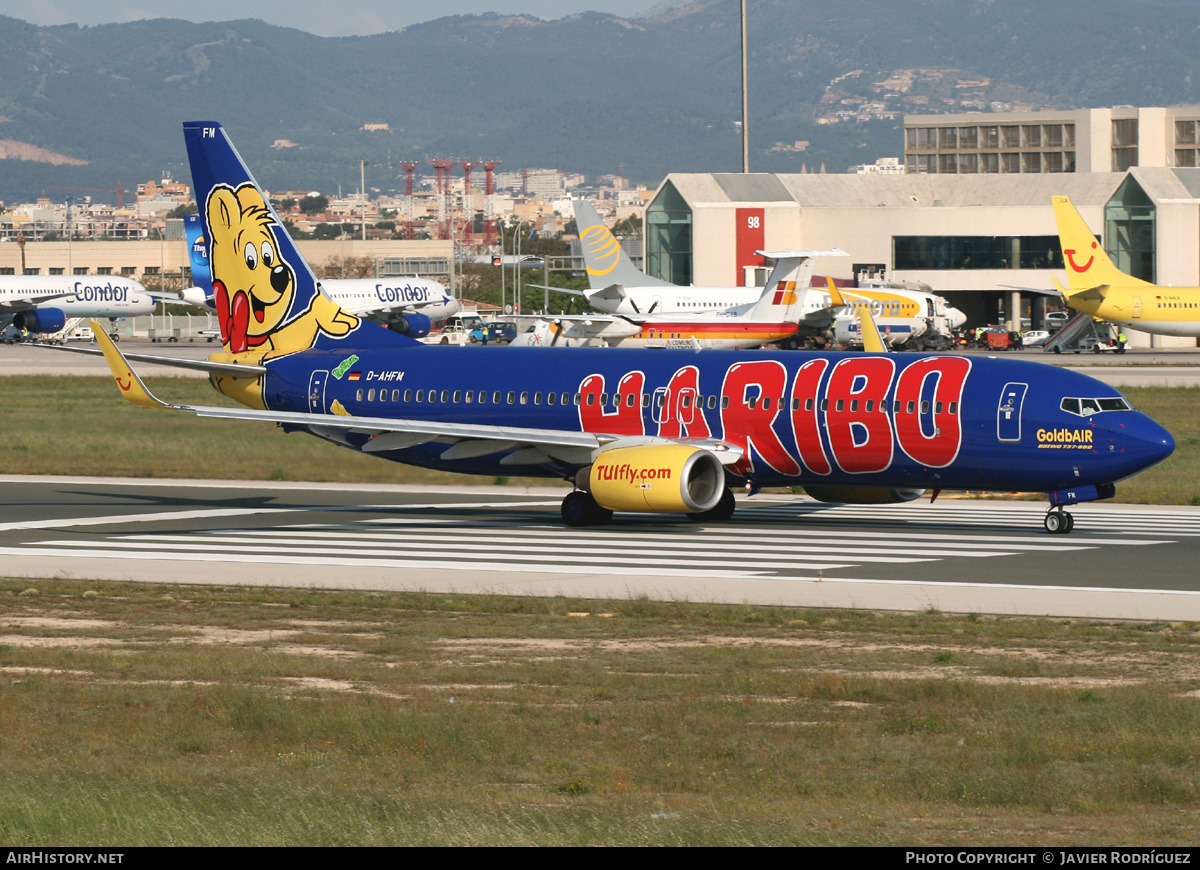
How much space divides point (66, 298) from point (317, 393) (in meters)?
92.6

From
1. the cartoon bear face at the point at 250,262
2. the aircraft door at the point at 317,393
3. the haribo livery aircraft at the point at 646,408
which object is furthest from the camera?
the cartoon bear face at the point at 250,262

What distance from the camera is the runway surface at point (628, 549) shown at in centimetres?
2581

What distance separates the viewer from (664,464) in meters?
32.2

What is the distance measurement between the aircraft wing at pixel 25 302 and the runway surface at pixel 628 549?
86586mm

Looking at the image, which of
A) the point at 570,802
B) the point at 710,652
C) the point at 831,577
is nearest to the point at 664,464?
the point at 831,577

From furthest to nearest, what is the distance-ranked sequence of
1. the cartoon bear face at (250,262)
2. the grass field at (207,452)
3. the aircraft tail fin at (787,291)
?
the aircraft tail fin at (787,291) → the grass field at (207,452) → the cartoon bear face at (250,262)

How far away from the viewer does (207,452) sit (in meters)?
49.4

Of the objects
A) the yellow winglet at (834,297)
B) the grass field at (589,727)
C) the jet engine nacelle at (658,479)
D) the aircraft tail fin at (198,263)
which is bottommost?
the grass field at (589,727)

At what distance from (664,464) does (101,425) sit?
30751 mm

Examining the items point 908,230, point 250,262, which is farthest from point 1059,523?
point 908,230

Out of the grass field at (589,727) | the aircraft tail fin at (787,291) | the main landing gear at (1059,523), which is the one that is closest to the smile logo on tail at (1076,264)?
the aircraft tail fin at (787,291)

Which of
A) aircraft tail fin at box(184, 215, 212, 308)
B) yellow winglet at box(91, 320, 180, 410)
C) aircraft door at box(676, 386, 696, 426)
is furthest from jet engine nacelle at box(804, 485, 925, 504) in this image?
aircraft tail fin at box(184, 215, 212, 308)

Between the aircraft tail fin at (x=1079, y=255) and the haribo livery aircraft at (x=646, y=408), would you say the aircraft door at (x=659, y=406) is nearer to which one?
the haribo livery aircraft at (x=646, y=408)
